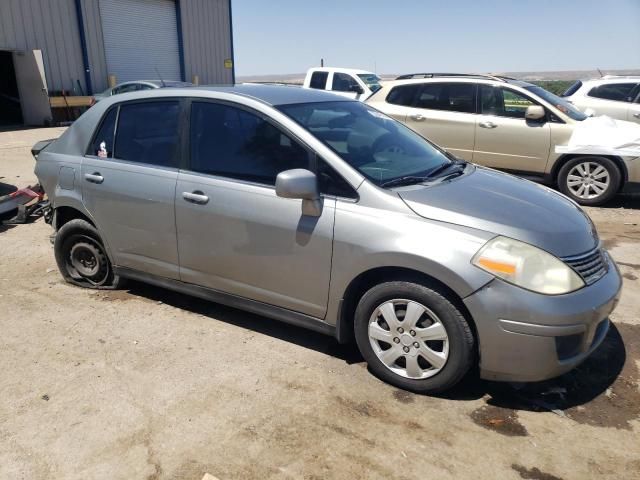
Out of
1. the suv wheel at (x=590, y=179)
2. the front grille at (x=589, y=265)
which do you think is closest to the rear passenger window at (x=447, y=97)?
the suv wheel at (x=590, y=179)

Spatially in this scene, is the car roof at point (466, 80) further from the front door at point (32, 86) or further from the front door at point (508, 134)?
the front door at point (32, 86)

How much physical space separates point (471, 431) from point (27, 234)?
18.6 feet

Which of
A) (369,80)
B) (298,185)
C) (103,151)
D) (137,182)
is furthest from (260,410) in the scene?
(369,80)

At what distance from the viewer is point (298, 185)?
3.03 m

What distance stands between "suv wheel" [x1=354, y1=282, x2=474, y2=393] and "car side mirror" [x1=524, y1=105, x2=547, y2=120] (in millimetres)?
5649

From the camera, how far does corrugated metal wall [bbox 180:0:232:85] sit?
25.2m

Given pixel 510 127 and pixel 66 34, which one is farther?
pixel 66 34

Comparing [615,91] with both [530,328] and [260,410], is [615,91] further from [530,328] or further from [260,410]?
[260,410]

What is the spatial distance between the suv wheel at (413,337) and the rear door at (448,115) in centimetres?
552

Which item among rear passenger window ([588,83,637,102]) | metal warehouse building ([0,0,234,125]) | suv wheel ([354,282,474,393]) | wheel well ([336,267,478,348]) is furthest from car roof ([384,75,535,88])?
metal warehouse building ([0,0,234,125])

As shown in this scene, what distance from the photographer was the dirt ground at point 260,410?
2.56m

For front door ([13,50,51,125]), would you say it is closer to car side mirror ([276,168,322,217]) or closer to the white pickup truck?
the white pickup truck

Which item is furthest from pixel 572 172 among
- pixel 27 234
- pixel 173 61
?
pixel 173 61

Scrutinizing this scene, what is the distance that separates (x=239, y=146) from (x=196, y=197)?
45 cm
